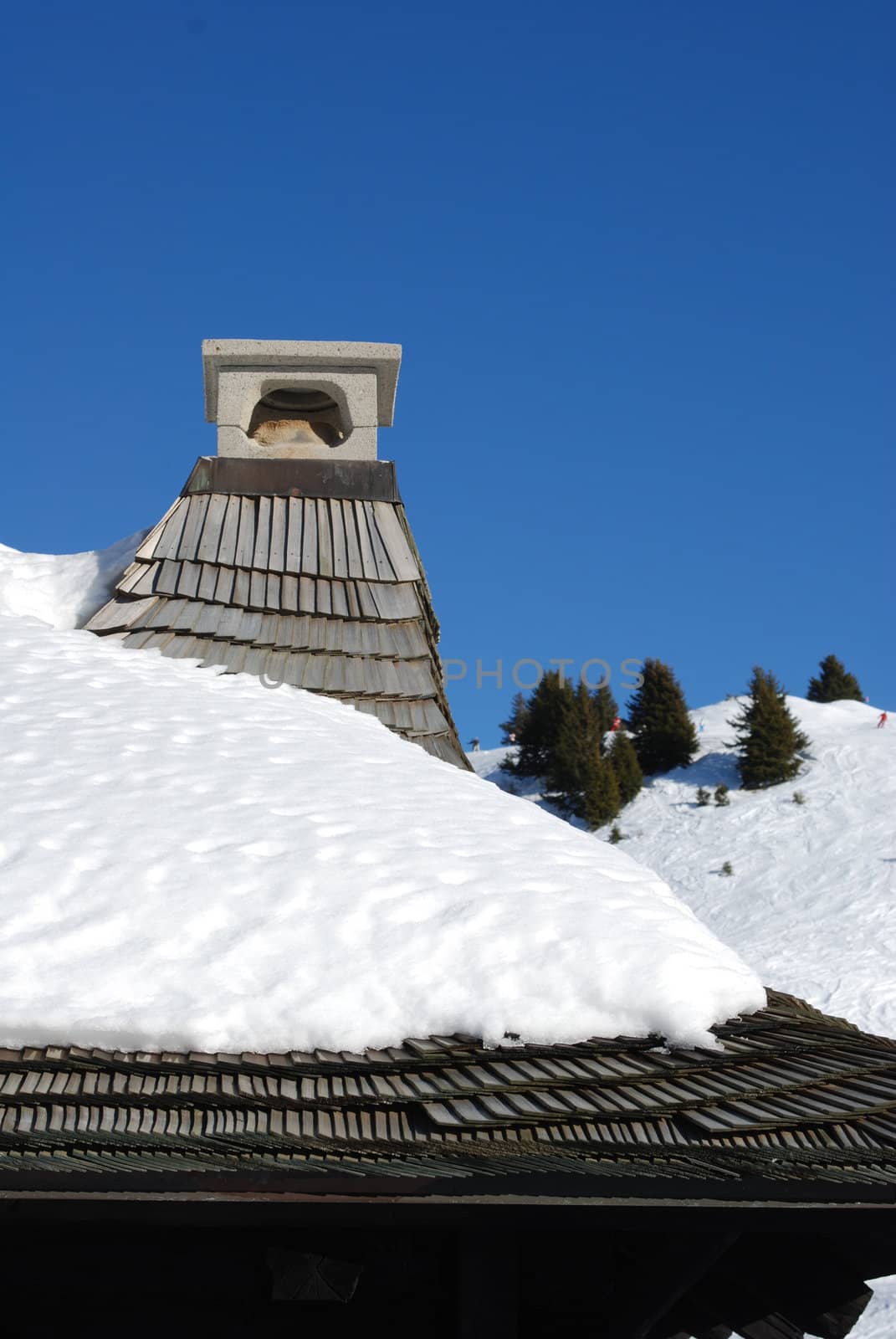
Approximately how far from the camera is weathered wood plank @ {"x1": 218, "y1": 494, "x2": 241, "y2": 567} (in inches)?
280

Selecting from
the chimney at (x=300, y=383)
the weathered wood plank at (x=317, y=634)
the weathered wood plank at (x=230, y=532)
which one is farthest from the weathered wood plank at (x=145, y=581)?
the chimney at (x=300, y=383)

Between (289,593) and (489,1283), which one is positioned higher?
(289,593)

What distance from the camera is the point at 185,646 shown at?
6.41 m

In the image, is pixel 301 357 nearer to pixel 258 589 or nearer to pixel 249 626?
pixel 258 589

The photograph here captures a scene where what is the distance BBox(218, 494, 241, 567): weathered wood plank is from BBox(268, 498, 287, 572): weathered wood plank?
0.21m

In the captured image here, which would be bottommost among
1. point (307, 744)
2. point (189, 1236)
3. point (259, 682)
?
point (189, 1236)

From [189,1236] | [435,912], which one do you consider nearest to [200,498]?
[435,912]

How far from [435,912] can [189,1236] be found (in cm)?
99

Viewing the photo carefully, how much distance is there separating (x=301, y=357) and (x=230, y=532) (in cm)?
174

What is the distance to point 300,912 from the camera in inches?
127

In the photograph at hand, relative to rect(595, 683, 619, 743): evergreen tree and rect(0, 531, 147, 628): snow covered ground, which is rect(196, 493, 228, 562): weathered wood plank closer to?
rect(0, 531, 147, 628): snow covered ground

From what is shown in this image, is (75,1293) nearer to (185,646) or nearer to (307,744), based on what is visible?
(307,744)

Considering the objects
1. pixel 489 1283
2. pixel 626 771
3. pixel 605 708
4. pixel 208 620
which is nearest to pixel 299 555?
pixel 208 620

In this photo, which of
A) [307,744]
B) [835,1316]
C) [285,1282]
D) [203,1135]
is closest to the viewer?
[203,1135]
